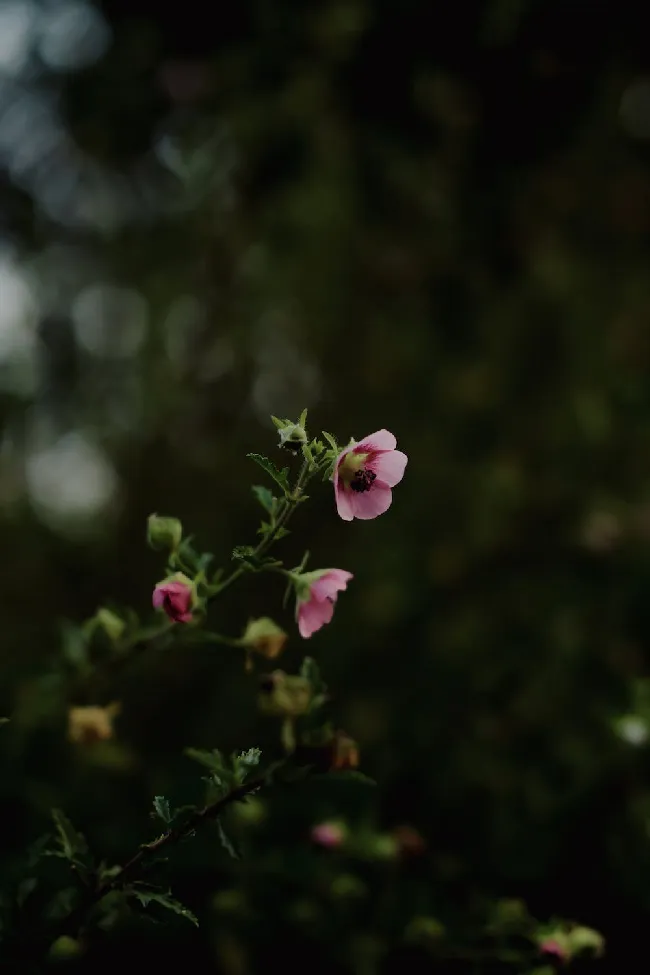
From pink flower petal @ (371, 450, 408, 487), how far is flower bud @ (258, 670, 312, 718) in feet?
0.46

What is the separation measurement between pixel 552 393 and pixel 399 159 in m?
0.47

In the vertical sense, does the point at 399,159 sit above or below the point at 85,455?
above

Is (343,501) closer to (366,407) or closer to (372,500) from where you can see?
(372,500)

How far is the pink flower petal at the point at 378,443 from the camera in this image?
545 millimetres

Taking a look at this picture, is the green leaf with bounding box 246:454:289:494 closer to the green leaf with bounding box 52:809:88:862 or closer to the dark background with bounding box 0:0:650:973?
the green leaf with bounding box 52:809:88:862

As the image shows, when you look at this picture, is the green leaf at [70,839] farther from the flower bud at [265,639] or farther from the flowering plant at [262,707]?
the flower bud at [265,639]

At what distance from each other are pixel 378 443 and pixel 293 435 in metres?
0.07

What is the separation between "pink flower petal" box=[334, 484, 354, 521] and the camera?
1.72ft

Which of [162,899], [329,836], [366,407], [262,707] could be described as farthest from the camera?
[366,407]

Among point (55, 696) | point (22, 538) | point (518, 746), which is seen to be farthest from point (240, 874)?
point (22, 538)

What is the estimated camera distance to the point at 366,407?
1.46 metres

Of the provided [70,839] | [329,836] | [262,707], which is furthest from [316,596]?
[329,836]

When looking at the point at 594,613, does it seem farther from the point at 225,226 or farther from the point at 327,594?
the point at 225,226

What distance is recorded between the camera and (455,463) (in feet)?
4.38
